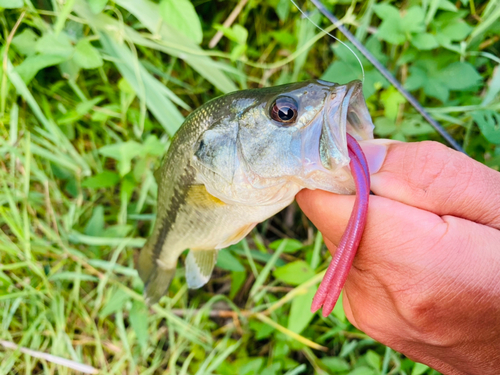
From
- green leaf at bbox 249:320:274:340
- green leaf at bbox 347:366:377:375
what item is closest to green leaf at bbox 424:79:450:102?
green leaf at bbox 347:366:377:375

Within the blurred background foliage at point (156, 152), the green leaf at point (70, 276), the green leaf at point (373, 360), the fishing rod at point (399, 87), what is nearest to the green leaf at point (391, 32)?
the blurred background foliage at point (156, 152)

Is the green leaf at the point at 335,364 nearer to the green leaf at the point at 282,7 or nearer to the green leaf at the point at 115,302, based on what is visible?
the green leaf at the point at 115,302

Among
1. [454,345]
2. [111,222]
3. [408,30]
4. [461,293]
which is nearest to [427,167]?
[461,293]

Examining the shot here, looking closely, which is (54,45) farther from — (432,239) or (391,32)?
(432,239)

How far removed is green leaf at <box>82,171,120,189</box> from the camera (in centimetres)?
208

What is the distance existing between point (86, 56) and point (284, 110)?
126cm

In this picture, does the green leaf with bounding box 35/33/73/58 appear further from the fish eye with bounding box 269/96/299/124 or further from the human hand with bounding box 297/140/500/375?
the human hand with bounding box 297/140/500/375

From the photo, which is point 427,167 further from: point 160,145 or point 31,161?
point 31,161

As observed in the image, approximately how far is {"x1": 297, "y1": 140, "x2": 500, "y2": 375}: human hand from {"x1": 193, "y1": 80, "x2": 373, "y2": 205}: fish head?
4.1 inches

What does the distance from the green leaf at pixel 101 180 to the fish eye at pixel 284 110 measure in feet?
4.56

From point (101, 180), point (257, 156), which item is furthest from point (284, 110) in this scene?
point (101, 180)

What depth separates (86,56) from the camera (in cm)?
174

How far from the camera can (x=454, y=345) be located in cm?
120

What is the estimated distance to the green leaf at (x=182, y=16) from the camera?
1.59 meters
